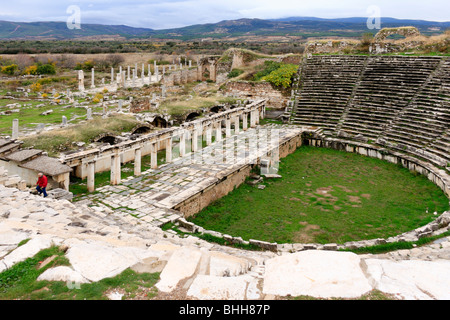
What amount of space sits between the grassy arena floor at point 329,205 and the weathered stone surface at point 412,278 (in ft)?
17.0

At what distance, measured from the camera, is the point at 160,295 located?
4.69 metres

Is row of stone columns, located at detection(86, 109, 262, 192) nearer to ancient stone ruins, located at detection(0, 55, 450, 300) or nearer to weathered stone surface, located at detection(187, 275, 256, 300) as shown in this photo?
ancient stone ruins, located at detection(0, 55, 450, 300)

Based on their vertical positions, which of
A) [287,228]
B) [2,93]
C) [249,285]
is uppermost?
[2,93]

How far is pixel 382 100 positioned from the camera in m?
21.8

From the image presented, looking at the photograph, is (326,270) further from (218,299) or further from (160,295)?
(160,295)

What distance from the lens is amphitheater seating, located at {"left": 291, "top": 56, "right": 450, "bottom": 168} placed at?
60.0ft

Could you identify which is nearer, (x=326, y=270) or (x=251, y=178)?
(x=326, y=270)

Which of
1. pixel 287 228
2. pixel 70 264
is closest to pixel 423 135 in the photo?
pixel 287 228

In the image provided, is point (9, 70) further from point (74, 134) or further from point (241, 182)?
point (241, 182)

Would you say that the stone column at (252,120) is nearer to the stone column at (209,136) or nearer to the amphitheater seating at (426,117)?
the stone column at (209,136)

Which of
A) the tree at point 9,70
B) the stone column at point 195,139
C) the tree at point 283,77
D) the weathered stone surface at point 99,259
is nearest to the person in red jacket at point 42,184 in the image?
the weathered stone surface at point 99,259

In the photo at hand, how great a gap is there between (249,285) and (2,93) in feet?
108
